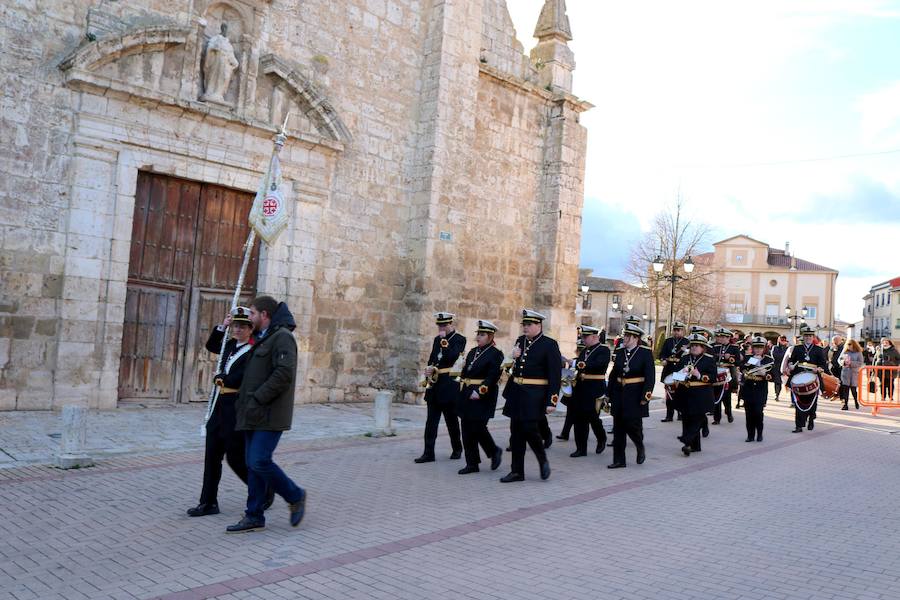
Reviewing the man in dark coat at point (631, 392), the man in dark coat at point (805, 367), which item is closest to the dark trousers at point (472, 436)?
the man in dark coat at point (631, 392)

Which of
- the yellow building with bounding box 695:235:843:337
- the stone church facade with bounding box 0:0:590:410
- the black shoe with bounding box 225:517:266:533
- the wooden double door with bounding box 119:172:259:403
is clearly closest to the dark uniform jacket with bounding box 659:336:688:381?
the stone church facade with bounding box 0:0:590:410

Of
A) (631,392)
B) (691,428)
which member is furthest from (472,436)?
(691,428)

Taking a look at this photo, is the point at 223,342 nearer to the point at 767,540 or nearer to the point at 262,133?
the point at 767,540

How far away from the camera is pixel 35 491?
659 centimetres

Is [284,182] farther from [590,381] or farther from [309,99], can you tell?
[590,381]

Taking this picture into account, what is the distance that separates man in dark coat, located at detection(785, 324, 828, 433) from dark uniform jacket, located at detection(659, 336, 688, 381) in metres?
2.10

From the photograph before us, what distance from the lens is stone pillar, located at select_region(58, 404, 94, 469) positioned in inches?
296

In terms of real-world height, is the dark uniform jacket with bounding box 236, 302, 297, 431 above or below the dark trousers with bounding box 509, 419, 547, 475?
above

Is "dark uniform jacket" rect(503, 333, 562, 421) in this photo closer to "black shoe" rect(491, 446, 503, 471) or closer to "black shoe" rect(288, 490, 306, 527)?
"black shoe" rect(491, 446, 503, 471)

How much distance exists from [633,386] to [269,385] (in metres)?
5.54

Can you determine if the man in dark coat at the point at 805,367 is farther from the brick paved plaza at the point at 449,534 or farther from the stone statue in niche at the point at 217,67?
the stone statue in niche at the point at 217,67

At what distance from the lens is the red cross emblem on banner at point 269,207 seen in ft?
30.9

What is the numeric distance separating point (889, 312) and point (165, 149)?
83.2 meters

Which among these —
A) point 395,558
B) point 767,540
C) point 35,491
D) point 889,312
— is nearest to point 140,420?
point 35,491
